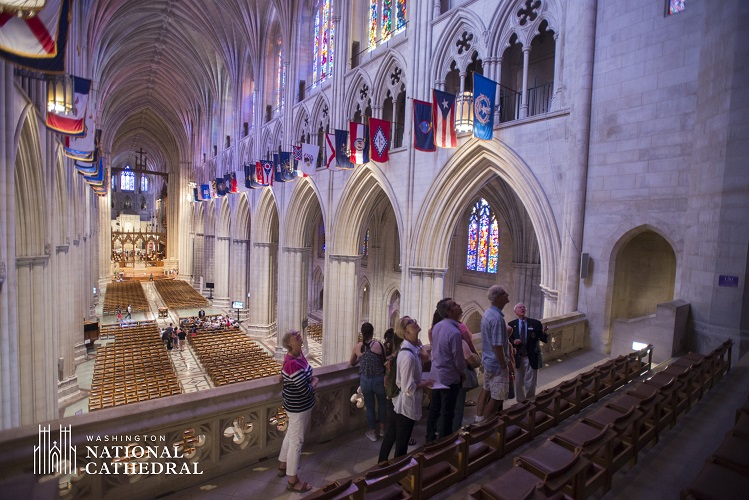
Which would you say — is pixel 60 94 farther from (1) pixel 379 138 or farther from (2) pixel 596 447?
(2) pixel 596 447

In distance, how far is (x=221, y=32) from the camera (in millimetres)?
26266

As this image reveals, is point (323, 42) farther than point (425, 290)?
Yes

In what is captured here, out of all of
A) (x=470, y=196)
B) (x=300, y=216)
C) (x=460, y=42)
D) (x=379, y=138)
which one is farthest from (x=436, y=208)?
(x=300, y=216)

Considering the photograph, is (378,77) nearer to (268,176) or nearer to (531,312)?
(268,176)

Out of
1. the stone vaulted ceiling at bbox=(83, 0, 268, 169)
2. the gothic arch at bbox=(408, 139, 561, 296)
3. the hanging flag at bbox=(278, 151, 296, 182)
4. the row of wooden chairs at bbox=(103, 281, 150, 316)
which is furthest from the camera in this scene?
the row of wooden chairs at bbox=(103, 281, 150, 316)

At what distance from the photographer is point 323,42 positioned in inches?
701

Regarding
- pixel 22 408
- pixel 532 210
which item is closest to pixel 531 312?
pixel 532 210

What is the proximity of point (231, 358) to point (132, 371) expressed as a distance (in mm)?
3658

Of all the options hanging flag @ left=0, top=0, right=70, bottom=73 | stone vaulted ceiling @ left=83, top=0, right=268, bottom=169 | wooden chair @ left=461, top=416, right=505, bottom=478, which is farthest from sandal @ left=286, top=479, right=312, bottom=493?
stone vaulted ceiling @ left=83, top=0, right=268, bottom=169

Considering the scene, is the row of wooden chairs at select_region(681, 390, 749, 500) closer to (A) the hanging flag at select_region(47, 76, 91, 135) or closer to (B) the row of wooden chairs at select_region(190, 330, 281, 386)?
(A) the hanging flag at select_region(47, 76, 91, 135)

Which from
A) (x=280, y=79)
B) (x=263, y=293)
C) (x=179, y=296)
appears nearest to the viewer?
(x=280, y=79)

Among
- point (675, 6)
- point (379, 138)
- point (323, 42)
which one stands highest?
point (323, 42)

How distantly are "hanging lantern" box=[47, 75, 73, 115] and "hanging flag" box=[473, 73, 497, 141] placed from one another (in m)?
7.76

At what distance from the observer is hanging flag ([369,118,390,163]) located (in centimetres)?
1225
